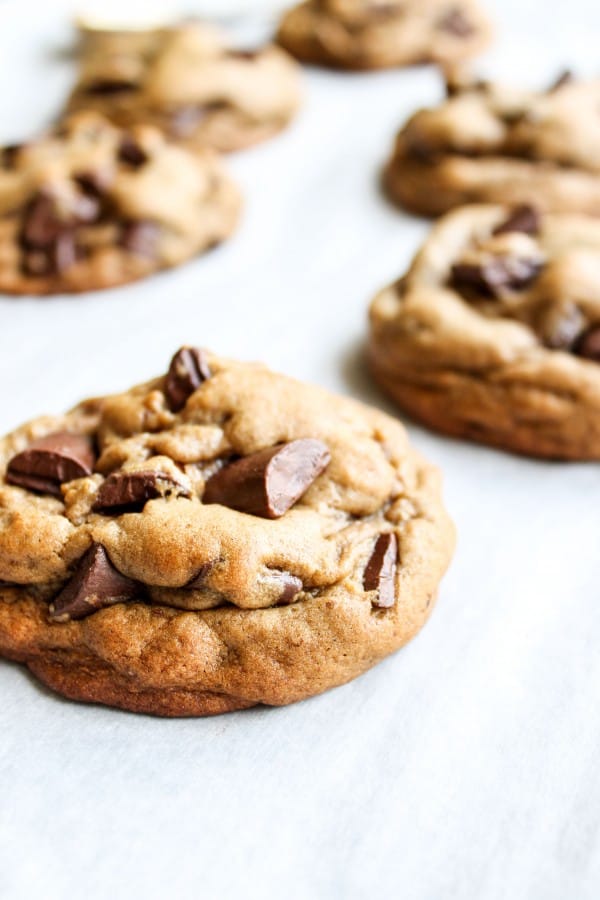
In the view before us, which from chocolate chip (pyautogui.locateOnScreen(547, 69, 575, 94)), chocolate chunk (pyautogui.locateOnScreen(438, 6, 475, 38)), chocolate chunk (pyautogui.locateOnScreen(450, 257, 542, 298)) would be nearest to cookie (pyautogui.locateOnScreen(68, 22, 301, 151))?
chocolate chunk (pyautogui.locateOnScreen(438, 6, 475, 38))

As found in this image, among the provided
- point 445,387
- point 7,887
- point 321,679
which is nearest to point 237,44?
point 445,387

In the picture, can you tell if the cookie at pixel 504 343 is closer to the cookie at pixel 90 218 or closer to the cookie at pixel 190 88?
the cookie at pixel 90 218

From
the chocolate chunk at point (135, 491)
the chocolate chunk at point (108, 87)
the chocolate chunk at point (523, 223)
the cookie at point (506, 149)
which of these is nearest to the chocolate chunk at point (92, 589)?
the chocolate chunk at point (135, 491)

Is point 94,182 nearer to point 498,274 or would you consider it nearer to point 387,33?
point 498,274

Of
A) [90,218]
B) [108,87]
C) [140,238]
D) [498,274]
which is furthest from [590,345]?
[108,87]

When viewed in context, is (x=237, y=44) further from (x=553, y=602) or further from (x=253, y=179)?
(x=553, y=602)
